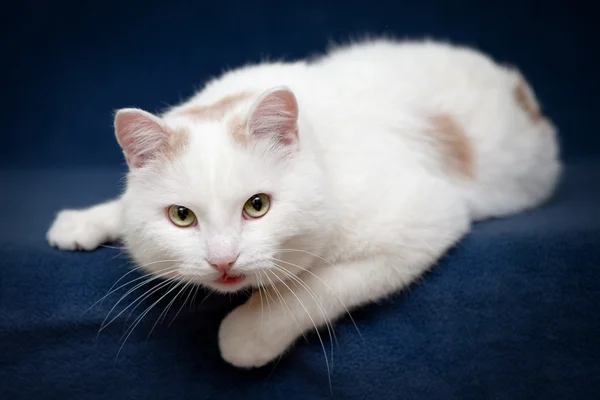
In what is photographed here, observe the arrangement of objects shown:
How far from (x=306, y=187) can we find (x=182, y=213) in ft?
0.76

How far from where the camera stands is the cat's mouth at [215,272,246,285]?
1124 mm

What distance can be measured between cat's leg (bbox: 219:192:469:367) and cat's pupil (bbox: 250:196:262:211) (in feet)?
0.50

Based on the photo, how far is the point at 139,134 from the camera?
3.90 feet

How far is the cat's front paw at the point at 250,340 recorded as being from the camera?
4.14ft

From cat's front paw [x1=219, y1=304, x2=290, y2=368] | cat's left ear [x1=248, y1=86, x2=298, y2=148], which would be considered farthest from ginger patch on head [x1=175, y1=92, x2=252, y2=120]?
cat's front paw [x1=219, y1=304, x2=290, y2=368]

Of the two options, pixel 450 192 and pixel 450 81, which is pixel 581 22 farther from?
pixel 450 192

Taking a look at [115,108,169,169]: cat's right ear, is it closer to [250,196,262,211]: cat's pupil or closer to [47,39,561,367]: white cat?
[47,39,561,367]: white cat

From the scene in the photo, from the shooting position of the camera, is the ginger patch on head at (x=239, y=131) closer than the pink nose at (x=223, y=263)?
No

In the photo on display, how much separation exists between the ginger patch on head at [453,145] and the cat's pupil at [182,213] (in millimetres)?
679

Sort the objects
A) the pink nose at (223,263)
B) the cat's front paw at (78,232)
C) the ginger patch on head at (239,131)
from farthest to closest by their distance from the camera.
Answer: the cat's front paw at (78,232), the ginger patch on head at (239,131), the pink nose at (223,263)

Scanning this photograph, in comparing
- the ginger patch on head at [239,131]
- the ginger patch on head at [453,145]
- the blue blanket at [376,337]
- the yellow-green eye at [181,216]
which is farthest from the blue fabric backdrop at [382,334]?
the ginger patch on head at [239,131]

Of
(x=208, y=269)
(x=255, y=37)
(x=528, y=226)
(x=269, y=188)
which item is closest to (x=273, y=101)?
(x=269, y=188)

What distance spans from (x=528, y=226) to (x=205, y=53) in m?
1.35

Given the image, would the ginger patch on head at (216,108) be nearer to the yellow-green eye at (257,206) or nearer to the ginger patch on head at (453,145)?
the yellow-green eye at (257,206)
